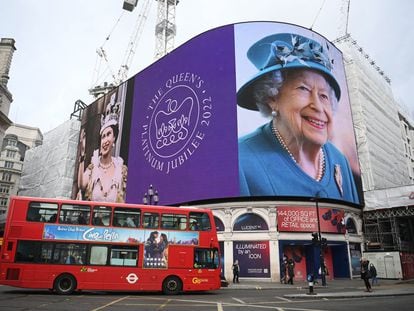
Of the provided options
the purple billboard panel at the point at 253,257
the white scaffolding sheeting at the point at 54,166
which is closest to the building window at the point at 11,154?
the white scaffolding sheeting at the point at 54,166

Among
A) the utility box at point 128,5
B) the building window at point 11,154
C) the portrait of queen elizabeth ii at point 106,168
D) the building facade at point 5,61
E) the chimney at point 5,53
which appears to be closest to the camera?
the building facade at point 5,61

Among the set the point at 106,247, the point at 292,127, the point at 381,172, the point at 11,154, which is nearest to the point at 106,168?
the point at 292,127

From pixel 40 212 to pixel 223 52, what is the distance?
90.7ft

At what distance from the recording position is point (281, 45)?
3909cm

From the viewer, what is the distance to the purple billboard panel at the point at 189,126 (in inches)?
1430

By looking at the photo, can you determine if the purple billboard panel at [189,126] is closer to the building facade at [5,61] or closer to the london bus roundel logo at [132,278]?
the building facade at [5,61]

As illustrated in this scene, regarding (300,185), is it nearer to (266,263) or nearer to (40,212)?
(266,263)

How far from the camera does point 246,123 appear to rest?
1420 inches

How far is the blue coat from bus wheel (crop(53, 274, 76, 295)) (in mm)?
19013

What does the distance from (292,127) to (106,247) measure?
77.0 feet

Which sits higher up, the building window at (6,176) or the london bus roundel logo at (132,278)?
the building window at (6,176)

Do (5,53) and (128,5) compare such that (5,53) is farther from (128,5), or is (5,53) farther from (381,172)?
(128,5)

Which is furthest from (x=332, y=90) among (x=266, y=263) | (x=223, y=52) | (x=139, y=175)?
(x=139, y=175)

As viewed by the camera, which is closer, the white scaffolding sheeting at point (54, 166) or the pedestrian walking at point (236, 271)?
the pedestrian walking at point (236, 271)
